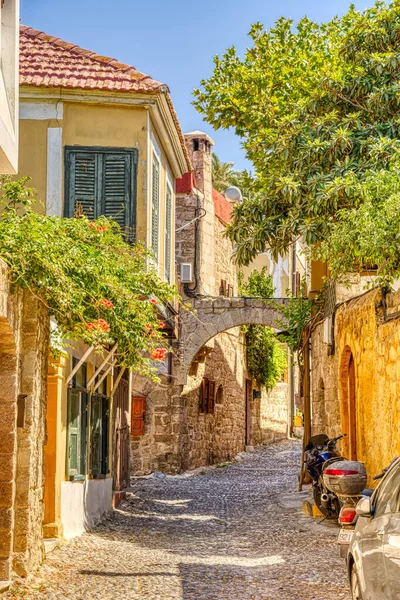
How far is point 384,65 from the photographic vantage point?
13500mm

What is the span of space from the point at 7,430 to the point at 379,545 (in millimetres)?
3458

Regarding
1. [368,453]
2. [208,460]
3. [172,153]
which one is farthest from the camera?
[208,460]

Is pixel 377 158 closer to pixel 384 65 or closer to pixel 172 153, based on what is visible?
pixel 384 65

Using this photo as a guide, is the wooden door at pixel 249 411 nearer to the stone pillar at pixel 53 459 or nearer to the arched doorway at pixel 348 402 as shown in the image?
the arched doorway at pixel 348 402

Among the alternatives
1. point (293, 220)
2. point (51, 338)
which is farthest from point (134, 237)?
point (51, 338)

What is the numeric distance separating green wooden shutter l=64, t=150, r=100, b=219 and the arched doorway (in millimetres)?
4371

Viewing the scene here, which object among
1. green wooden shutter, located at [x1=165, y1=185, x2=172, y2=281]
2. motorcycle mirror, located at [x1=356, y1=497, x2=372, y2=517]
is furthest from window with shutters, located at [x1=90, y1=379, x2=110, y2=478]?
motorcycle mirror, located at [x1=356, y1=497, x2=372, y2=517]

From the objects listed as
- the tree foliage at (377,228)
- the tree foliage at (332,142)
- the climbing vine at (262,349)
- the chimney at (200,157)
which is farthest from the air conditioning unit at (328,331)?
the climbing vine at (262,349)

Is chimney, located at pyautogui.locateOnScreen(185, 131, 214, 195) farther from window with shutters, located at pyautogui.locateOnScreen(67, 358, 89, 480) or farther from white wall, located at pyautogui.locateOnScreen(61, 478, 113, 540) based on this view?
window with shutters, located at pyautogui.locateOnScreen(67, 358, 89, 480)

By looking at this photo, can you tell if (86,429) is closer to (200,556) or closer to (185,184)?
(200,556)

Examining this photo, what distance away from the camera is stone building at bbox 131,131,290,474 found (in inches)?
995

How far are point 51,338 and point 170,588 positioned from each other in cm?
277

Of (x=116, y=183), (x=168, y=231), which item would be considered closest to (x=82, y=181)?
(x=116, y=183)

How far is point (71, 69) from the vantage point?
13781 mm
